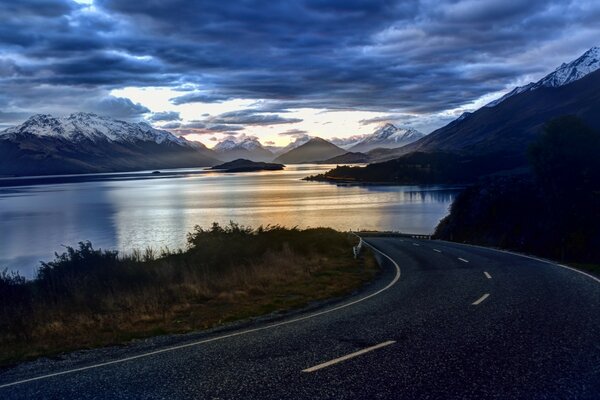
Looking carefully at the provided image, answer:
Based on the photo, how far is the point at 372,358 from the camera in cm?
1045

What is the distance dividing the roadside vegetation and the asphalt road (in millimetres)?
38826

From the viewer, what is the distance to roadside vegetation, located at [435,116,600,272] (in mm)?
52188

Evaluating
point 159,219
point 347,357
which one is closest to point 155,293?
point 347,357

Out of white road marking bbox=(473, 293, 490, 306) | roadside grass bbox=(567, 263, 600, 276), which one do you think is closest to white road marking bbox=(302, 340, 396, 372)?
white road marking bbox=(473, 293, 490, 306)

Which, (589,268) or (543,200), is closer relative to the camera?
(589,268)

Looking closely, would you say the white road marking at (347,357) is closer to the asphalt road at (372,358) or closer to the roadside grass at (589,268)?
the asphalt road at (372,358)

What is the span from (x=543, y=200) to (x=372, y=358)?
2408 inches

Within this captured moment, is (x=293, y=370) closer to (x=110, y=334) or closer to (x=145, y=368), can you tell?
(x=145, y=368)

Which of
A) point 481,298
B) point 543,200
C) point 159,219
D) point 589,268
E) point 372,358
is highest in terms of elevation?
point 372,358

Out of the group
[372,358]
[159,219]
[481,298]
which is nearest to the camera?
[372,358]

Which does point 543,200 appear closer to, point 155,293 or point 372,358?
point 155,293

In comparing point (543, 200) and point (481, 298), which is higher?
point (481, 298)

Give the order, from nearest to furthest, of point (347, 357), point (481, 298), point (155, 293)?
point (347, 357) < point (481, 298) < point (155, 293)

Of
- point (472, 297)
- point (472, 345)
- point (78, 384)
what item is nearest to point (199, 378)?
point (78, 384)
